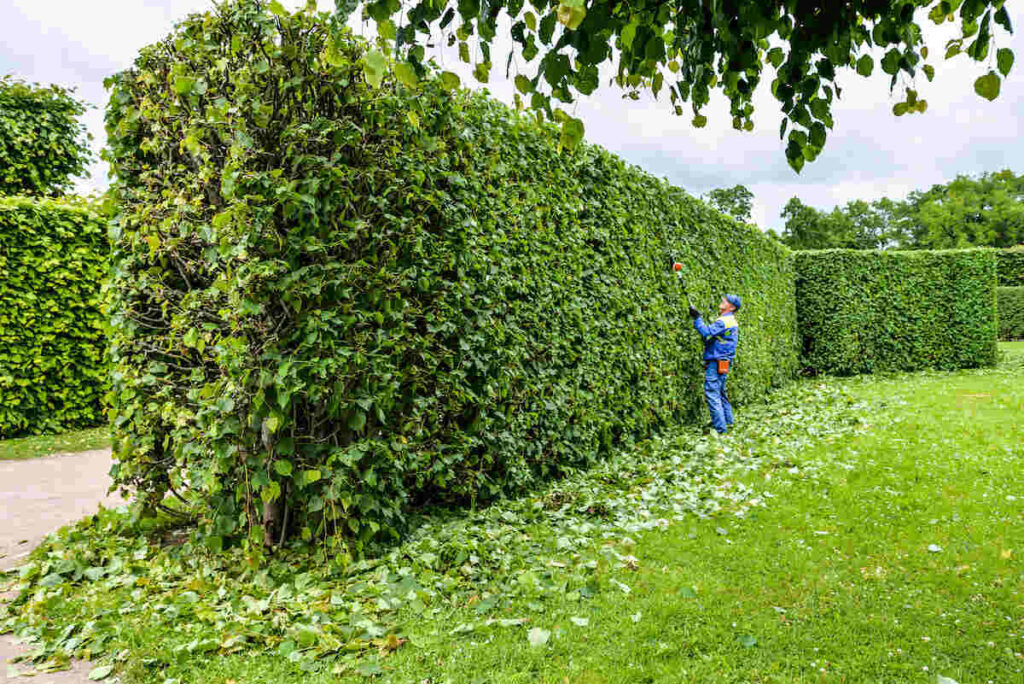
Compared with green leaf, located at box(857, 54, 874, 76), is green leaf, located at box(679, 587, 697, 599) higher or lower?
lower

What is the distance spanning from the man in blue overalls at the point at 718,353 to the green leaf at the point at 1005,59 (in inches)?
244

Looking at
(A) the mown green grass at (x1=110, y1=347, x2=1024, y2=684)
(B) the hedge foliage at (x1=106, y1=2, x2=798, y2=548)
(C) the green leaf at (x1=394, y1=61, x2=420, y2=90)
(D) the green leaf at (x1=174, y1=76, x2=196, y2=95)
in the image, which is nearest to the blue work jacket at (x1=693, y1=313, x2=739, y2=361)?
(A) the mown green grass at (x1=110, y1=347, x2=1024, y2=684)

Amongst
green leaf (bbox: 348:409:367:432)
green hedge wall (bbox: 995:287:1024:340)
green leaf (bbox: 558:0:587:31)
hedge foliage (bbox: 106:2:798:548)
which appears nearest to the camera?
green leaf (bbox: 558:0:587:31)

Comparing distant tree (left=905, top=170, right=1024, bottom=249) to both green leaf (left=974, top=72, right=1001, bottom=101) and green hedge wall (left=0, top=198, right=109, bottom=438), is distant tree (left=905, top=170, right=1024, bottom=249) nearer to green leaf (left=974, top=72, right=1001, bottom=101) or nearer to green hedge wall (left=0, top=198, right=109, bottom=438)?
green leaf (left=974, top=72, right=1001, bottom=101)

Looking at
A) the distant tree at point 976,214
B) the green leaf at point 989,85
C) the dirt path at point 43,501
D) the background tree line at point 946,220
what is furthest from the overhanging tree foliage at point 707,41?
the distant tree at point 976,214

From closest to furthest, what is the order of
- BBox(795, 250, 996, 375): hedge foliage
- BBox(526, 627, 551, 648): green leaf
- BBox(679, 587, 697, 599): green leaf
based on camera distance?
1. BBox(526, 627, 551, 648): green leaf
2. BBox(679, 587, 697, 599): green leaf
3. BBox(795, 250, 996, 375): hedge foliage

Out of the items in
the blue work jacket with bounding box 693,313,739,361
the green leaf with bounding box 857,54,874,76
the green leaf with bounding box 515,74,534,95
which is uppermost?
the green leaf with bounding box 857,54,874,76

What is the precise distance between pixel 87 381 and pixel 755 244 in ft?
40.8

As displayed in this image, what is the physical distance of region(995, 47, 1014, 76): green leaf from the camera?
248 centimetres

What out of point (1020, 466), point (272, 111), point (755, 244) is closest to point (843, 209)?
point (755, 244)

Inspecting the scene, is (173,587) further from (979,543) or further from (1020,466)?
(1020,466)

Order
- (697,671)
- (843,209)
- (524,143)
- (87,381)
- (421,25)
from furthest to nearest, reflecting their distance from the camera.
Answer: (843,209) → (87,381) → (524,143) → (697,671) → (421,25)

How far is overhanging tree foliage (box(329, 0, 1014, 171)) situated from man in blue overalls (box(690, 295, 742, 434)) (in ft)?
18.2

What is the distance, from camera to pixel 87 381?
10.1 meters
